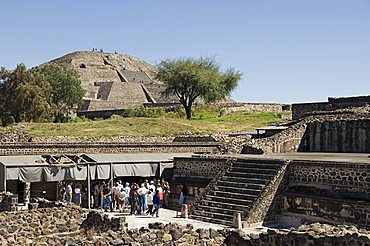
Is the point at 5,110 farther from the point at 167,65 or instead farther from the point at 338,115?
the point at 338,115

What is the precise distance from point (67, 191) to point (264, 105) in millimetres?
37583

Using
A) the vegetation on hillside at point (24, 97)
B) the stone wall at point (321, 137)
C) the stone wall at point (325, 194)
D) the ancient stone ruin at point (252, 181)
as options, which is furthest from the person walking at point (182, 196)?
the vegetation on hillside at point (24, 97)

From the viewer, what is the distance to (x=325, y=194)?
723 inches

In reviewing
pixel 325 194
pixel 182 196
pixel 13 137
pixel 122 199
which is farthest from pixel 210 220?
pixel 13 137

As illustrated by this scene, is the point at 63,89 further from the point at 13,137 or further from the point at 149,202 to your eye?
the point at 149,202

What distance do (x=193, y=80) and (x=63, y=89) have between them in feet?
43.3

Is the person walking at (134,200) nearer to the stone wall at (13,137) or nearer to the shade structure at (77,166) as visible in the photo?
the shade structure at (77,166)

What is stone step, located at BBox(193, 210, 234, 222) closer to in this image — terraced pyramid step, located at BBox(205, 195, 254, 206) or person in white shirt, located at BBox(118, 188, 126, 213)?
terraced pyramid step, located at BBox(205, 195, 254, 206)

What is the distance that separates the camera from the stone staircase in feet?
62.1

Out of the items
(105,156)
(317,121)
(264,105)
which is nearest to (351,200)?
(317,121)

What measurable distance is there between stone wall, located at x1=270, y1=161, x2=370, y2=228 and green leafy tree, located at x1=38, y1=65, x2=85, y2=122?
34.6m

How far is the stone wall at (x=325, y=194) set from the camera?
1698 cm

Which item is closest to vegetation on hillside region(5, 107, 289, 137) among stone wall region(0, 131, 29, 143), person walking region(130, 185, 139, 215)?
stone wall region(0, 131, 29, 143)

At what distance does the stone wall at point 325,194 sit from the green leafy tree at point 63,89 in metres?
34.6
